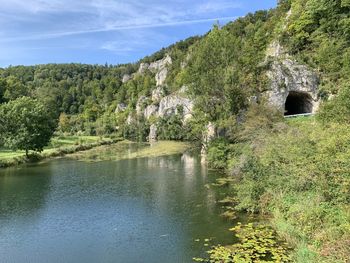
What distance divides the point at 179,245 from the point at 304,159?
947cm

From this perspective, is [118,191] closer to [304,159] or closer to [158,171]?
[158,171]

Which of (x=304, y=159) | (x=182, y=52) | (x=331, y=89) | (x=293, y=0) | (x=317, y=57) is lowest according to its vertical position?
(x=304, y=159)

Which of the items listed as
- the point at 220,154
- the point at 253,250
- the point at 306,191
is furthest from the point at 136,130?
the point at 253,250

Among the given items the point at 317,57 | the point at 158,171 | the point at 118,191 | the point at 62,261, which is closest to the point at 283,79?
the point at 317,57

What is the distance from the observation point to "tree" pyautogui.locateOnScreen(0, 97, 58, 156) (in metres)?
53.4

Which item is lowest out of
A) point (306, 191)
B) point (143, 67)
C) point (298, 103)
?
point (306, 191)

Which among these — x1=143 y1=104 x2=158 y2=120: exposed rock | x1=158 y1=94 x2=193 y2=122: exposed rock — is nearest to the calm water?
x1=158 y1=94 x2=193 y2=122: exposed rock

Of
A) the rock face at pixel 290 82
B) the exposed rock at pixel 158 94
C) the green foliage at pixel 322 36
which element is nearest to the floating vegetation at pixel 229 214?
the rock face at pixel 290 82

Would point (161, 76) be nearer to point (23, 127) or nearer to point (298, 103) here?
point (298, 103)

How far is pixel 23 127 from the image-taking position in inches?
2144

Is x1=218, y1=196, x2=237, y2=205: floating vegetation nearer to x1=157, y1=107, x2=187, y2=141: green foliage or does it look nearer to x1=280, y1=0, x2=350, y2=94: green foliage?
x1=280, y1=0, x2=350, y2=94: green foliage

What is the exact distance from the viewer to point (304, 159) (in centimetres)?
2202

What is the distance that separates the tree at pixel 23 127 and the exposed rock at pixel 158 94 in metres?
64.3

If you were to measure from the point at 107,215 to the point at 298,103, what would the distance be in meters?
41.4
